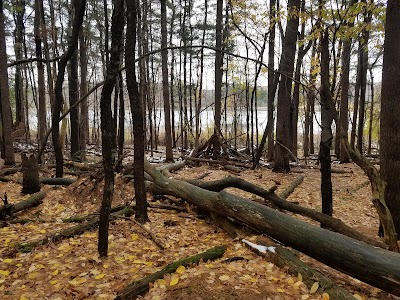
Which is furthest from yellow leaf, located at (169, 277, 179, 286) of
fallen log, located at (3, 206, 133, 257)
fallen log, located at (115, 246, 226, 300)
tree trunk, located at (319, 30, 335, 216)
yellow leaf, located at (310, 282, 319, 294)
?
tree trunk, located at (319, 30, 335, 216)

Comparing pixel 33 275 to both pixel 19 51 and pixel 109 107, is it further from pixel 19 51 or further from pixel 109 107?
pixel 19 51

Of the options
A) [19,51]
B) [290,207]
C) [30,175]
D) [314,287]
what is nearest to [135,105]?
[290,207]

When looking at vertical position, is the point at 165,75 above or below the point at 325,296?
above

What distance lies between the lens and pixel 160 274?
12.4ft

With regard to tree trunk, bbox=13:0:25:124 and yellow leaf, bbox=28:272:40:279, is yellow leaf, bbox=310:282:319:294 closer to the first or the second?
yellow leaf, bbox=28:272:40:279

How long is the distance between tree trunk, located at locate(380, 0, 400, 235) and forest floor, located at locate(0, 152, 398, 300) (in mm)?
1198

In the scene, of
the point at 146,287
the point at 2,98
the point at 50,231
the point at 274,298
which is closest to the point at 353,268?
the point at 274,298

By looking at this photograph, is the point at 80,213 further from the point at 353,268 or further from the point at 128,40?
the point at 353,268

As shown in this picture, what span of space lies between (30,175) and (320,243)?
6817mm

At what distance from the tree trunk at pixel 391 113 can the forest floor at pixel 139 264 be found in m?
1.20

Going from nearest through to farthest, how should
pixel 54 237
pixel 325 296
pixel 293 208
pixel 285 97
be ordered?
1. pixel 325 296
2. pixel 54 237
3. pixel 293 208
4. pixel 285 97

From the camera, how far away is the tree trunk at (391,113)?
4914 millimetres

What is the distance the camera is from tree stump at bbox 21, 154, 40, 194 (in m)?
7.36

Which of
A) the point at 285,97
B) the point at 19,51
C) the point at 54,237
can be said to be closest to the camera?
the point at 54,237
